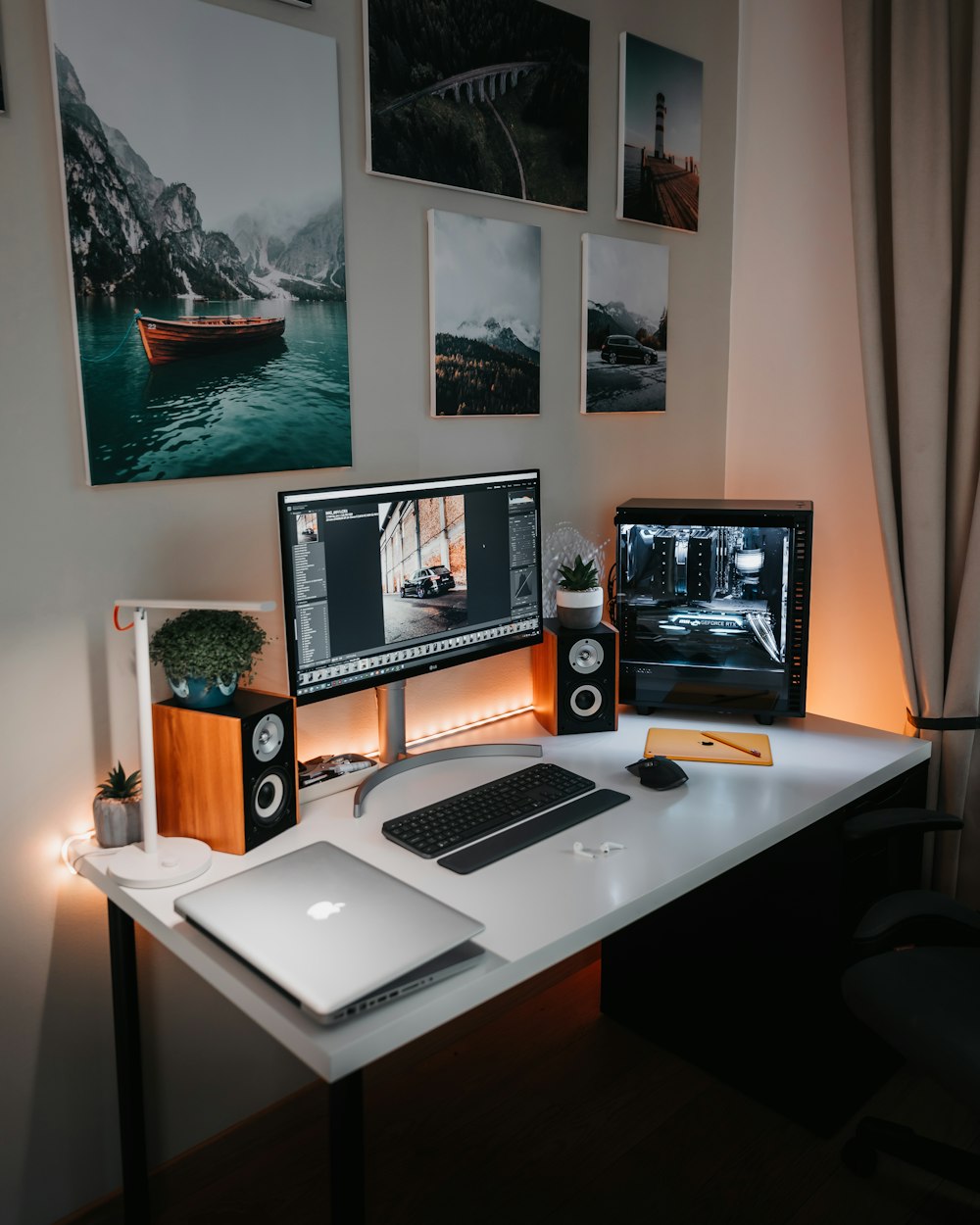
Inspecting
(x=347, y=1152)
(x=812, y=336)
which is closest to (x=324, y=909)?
(x=347, y=1152)

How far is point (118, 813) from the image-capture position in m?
1.58

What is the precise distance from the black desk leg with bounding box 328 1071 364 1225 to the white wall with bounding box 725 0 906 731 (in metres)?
1.80

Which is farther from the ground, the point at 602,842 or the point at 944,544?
the point at 944,544

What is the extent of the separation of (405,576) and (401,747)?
13.6 inches

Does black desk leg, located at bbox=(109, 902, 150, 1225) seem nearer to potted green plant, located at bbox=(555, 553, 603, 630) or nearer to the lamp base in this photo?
the lamp base

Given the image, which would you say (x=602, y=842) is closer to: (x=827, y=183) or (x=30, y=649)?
(x=30, y=649)

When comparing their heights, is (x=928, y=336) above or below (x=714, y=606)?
above

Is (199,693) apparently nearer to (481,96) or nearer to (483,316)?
(483,316)

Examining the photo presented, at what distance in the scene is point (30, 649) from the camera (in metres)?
1.57

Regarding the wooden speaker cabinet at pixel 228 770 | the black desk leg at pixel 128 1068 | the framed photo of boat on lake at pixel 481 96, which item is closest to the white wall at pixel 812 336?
the framed photo of boat on lake at pixel 481 96

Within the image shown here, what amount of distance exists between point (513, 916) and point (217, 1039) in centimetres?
86

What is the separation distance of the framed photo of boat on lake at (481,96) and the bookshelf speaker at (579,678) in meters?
0.93

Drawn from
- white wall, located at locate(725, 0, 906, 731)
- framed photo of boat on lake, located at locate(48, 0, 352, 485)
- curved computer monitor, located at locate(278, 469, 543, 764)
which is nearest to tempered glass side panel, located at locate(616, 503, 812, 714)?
curved computer monitor, located at locate(278, 469, 543, 764)

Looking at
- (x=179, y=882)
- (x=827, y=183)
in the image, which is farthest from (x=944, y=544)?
(x=179, y=882)
